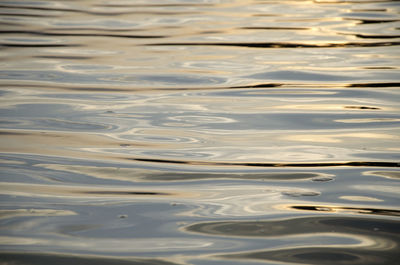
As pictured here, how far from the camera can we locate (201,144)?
6.23 feet

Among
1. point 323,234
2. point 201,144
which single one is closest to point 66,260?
point 323,234

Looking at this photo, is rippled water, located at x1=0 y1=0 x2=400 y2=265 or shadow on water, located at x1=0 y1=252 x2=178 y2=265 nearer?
shadow on water, located at x1=0 y1=252 x2=178 y2=265

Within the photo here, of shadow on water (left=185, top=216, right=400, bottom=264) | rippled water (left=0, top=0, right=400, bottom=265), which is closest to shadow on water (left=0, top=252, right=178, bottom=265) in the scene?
rippled water (left=0, top=0, right=400, bottom=265)

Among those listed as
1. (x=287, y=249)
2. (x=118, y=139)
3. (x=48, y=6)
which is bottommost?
(x=287, y=249)

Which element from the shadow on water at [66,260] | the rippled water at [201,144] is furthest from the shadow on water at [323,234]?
the shadow on water at [66,260]

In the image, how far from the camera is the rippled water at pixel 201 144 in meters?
1.25

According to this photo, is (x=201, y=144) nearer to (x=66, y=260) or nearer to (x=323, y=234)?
(x=323, y=234)

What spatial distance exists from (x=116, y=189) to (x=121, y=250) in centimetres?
35

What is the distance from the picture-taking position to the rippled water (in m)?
1.25

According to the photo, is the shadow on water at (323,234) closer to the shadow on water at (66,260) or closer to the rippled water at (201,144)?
the rippled water at (201,144)

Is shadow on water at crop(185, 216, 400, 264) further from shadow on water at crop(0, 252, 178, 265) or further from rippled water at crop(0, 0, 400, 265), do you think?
shadow on water at crop(0, 252, 178, 265)

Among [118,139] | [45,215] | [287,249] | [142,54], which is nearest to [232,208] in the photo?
[287,249]

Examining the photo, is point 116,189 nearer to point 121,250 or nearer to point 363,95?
point 121,250

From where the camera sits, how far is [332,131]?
79.5 inches
